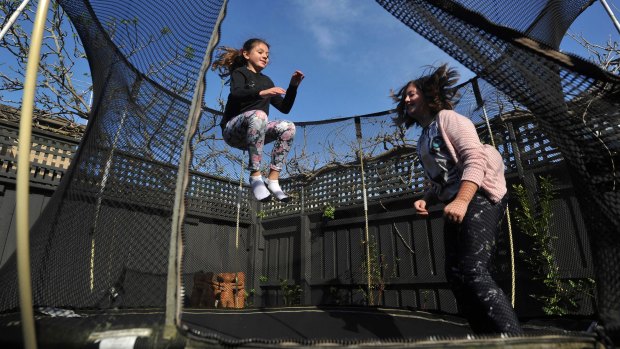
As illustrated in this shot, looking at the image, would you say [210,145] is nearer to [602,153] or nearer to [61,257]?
[61,257]

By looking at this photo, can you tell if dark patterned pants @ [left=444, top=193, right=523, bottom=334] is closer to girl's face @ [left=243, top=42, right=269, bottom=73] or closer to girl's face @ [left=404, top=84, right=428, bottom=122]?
girl's face @ [left=404, top=84, right=428, bottom=122]

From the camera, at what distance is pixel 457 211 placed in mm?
939

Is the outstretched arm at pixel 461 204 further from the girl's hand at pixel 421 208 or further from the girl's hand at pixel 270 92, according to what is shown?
the girl's hand at pixel 270 92

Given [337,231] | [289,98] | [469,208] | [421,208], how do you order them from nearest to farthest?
[469,208] < [421,208] < [289,98] < [337,231]

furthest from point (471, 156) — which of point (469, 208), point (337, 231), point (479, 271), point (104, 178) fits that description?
point (337, 231)

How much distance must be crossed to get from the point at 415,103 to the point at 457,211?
0.55 m

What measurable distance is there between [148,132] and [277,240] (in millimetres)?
2899

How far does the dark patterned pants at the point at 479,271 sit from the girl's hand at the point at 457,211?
0.37 ft

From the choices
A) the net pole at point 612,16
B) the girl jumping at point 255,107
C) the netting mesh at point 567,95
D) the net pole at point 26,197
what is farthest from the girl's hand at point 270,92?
the net pole at point 612,16

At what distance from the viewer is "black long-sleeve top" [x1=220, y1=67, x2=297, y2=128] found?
5.22 ft

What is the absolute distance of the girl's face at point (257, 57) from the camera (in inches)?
67.9

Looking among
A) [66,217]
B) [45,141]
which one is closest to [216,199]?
[45,141]

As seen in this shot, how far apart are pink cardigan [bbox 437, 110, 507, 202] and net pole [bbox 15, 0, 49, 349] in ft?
3.34

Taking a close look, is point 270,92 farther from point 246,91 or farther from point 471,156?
point 471,156
